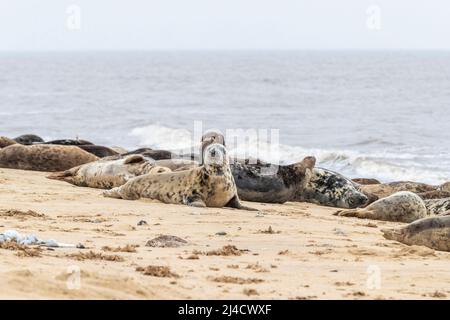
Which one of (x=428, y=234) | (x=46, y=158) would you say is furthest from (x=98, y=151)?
(x=428, y=234)

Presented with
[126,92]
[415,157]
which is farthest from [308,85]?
[415,157]

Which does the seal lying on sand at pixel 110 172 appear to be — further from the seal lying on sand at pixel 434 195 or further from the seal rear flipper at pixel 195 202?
the seal lying on sand at pixel 434 195

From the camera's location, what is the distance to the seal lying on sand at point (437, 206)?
484 inches

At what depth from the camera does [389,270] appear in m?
6.84

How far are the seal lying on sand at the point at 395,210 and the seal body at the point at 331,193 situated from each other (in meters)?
1.91

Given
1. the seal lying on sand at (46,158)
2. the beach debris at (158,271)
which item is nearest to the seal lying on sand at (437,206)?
the seal lying on sand at (46,158)

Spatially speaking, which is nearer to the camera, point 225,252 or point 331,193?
point 225,252

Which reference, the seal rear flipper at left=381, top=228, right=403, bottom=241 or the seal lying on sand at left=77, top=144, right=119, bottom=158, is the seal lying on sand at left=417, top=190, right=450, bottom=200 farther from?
the seal lying on sand at left=77, top=144, right=119, bottom=158

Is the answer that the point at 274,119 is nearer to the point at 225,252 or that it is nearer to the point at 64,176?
the point at 64,176

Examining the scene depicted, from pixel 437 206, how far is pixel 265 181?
2.57 m

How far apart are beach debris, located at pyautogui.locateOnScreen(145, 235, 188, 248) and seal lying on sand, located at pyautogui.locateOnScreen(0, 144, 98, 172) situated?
27.3 ft

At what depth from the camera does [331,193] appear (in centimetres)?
1410

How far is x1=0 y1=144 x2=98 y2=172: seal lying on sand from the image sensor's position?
16.0 metres
